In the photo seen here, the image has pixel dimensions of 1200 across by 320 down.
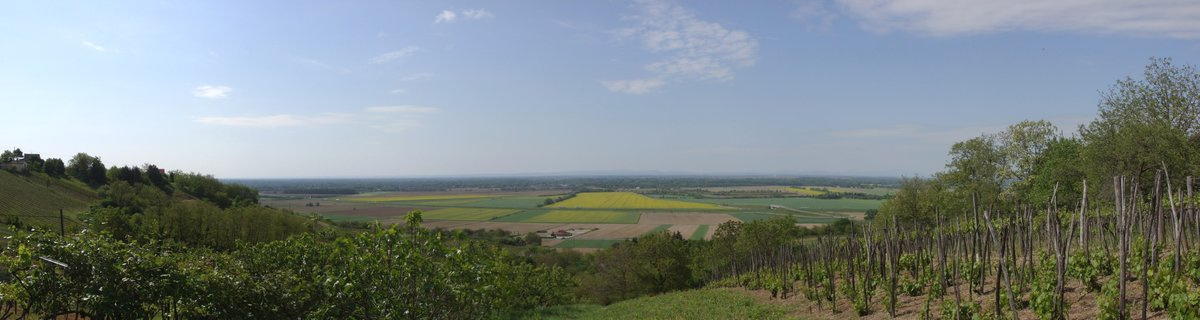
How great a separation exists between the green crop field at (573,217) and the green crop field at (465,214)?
171 inches

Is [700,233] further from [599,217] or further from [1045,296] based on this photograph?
[1045,296]

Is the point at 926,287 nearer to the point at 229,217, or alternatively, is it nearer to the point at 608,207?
the point at 229,217

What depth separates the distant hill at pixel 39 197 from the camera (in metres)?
63.1

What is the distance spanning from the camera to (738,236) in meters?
51.6

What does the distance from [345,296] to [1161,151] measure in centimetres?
3596

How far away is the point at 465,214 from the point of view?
135000 millimetres

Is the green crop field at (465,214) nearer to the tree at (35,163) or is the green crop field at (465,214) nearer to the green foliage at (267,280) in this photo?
the tree at (35,163)

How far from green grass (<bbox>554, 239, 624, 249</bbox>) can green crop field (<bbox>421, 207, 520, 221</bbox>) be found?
37118 mm

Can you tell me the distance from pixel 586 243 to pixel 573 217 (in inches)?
1625

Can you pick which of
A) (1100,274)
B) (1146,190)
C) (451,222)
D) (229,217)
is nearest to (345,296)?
(1100,274)

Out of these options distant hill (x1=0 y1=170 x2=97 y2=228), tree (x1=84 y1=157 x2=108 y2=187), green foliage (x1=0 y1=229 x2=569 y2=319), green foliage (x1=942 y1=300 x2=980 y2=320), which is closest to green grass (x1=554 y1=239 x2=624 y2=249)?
distant hill (x1=0 y1=170 x2=97 y2=228)

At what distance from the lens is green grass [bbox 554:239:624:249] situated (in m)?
88.6

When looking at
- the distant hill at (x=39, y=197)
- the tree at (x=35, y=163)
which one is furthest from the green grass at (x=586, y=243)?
the tree at (x=35, y=163)

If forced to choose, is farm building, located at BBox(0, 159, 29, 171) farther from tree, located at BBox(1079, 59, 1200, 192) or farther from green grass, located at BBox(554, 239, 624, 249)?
tree, located at BBox(1079, 59, 1200, 192)
